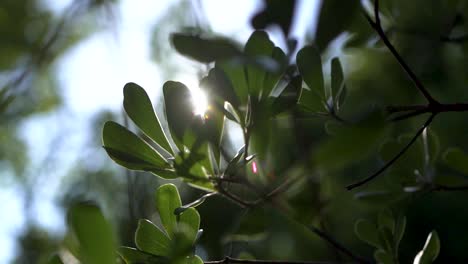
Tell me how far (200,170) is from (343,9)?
0.22m

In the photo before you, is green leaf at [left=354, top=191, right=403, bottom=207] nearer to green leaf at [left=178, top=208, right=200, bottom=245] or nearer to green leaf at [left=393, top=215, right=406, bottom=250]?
green leaf at [left=393, top=215, right=406, bottom=250]

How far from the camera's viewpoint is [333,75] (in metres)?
0.56

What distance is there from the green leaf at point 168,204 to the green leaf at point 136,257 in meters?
0.02

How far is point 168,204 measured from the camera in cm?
52

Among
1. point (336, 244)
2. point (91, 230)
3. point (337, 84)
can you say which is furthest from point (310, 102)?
point (91, 230)

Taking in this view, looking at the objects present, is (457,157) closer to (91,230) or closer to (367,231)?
(367,231)

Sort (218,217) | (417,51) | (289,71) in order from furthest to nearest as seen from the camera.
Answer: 1. (218,217)
2. (417,51)
3. (289,71)

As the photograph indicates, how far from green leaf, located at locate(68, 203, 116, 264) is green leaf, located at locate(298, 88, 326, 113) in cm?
24

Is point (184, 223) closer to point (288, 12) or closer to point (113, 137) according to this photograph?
point (113, 137)

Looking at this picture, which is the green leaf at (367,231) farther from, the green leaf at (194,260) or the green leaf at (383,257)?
the green leaf at (194,260)

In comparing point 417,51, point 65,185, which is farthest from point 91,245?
point 65,185

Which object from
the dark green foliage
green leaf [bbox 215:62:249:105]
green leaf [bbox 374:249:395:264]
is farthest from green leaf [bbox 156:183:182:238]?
green leaf [bbox 374:249:395:264]

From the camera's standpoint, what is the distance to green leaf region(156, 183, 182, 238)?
51 centimetres

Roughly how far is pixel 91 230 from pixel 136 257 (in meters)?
0.15
